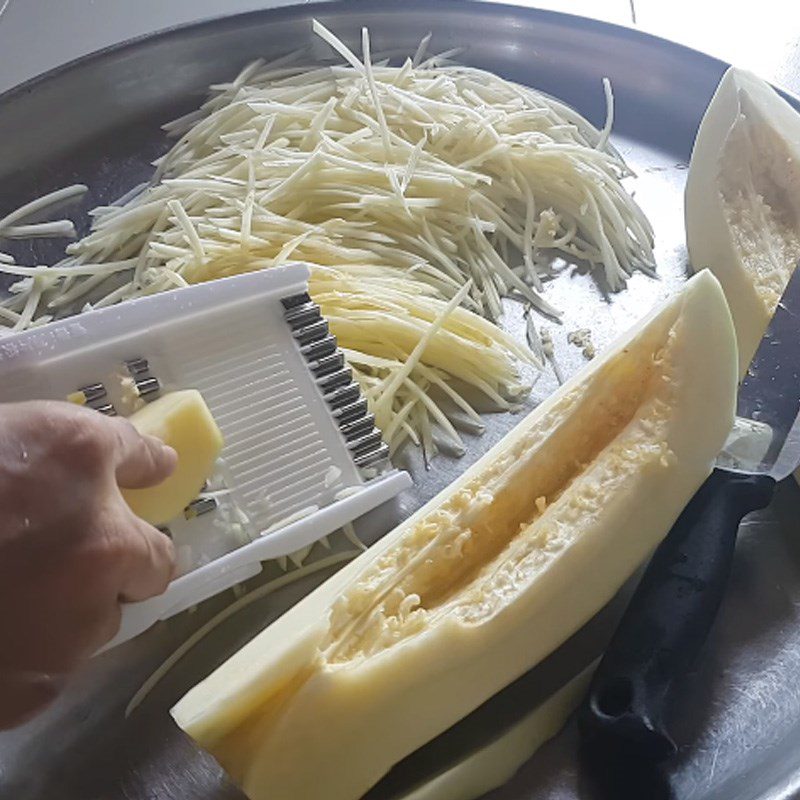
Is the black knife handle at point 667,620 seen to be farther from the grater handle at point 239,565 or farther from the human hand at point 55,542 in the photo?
the human hand at point 55,542

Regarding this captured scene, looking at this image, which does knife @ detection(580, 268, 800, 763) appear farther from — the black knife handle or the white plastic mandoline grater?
the white plastic mandoline grater

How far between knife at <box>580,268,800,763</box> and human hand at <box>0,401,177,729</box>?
41cm

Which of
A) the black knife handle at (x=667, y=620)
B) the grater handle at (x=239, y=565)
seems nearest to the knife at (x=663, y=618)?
the black knife handle at (x=667, y=620)

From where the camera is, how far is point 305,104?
143 cm

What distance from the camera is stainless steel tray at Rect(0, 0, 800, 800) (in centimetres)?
90

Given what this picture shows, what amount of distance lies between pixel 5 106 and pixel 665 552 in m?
1.13

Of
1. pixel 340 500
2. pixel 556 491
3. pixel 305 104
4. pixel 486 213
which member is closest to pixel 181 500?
pixel 340 500

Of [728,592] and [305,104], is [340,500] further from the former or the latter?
[305,104]

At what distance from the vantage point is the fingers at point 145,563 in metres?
0.80

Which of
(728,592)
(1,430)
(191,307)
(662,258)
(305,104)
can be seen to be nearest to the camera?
(1,430)

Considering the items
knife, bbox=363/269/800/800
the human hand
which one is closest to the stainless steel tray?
knife, bbox=363/269/800/800

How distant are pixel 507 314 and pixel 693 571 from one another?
47cm

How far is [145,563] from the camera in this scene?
0.83m

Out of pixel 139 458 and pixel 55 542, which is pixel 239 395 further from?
pixel 55 542
